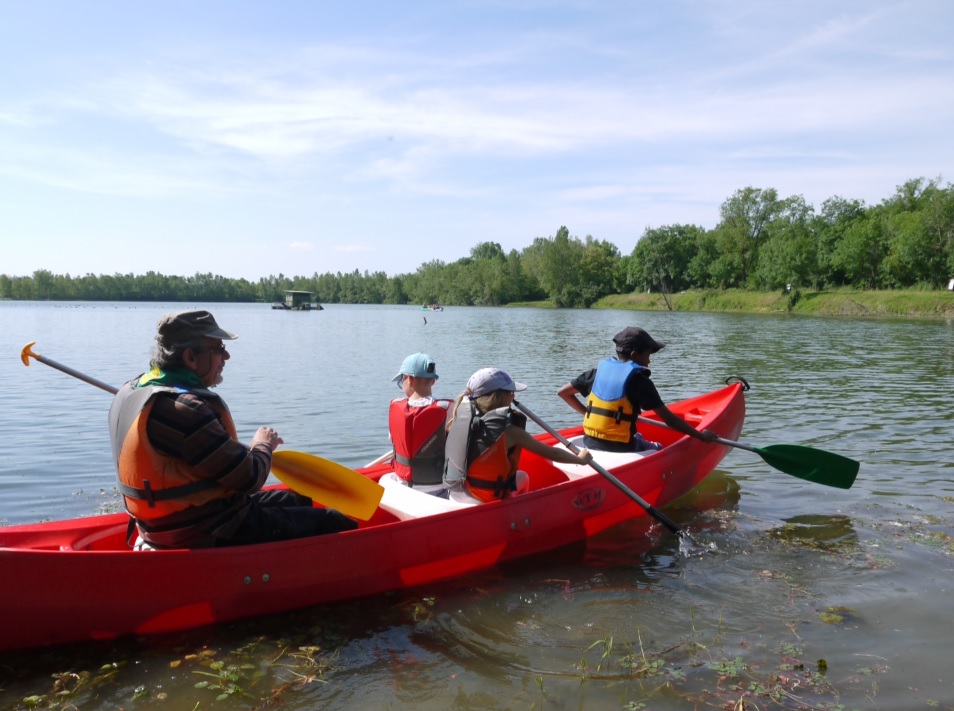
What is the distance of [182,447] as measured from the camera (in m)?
3.86

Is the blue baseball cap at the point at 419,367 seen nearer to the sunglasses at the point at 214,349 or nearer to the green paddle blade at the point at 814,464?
the sunglasses at the point at 214,349

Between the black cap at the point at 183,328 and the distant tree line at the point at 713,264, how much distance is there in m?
59.1

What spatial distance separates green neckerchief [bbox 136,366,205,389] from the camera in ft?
12.9

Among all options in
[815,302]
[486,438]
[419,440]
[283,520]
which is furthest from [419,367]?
[815,302]

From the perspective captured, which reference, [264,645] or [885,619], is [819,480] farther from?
[264,645]

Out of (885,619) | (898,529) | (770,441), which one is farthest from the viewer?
(770,441)

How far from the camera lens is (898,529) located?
22.1ft

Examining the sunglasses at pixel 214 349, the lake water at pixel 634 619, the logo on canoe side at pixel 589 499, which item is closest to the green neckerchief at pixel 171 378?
the sunglasses at pixel 214 349

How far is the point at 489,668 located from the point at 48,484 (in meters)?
6.59

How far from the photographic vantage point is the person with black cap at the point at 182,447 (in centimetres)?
383

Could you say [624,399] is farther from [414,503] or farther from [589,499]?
[414,503]

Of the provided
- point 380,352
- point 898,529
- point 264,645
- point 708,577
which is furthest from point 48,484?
point 380,352

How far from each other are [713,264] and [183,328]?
74351 millimetres

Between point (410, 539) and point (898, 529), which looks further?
point (898, 529)
